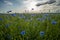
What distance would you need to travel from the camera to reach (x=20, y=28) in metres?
1.57

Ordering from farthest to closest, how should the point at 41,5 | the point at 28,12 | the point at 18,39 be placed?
1. the point at 41,5
2. the point at 28,12
3. the point at 18,39

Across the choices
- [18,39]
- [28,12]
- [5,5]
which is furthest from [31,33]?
[5,5]

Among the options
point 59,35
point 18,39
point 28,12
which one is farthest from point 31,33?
point 28,12

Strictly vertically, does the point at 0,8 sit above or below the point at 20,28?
above

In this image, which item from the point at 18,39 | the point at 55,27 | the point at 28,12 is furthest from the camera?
the point at 28,12

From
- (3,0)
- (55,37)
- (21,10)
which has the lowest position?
(55,37)

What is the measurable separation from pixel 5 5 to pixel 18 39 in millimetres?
1461

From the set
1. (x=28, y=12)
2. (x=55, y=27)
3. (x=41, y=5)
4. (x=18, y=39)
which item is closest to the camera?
(x=18, y=39)

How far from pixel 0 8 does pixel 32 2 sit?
64cm

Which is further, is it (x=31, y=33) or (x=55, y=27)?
(x=55, y=27)

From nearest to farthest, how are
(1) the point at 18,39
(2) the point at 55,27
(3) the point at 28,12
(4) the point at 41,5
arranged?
(1) the point at 18,39 → (2) the point at 55,27 → (3) the point at 28,12 → (4) the point at 41,5

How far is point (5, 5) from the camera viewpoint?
8.79 feet

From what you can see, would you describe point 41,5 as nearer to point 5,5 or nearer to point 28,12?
point 28,12

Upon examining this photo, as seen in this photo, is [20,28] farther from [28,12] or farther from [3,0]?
[3,0]
